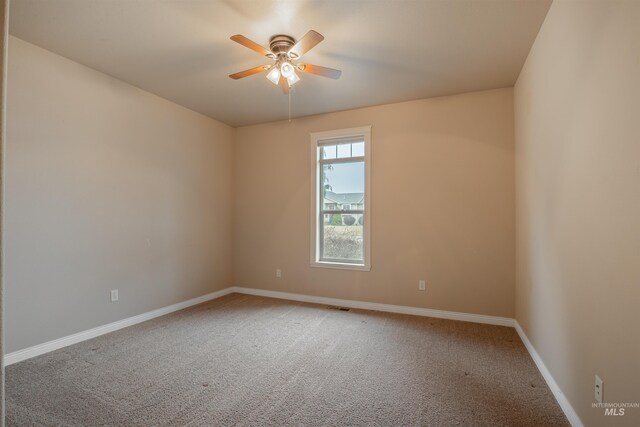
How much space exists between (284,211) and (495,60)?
3.17 meters

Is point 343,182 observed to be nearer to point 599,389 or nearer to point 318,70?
point 318,70

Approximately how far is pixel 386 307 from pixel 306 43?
10.5ft

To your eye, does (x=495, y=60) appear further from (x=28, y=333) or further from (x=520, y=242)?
(x=28, y=333)

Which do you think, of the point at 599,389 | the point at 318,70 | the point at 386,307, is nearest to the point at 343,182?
the point at 386,307

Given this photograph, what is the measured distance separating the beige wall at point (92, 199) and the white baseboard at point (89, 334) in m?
0.05

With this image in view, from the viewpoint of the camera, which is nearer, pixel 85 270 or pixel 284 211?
pixel 85 270

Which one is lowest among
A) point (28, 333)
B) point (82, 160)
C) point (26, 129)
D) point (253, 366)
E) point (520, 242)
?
point (253, 366)

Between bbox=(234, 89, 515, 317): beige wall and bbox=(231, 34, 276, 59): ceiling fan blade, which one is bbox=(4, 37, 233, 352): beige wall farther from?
bbox=(231, 34, 276, 59): ceiling fan blade

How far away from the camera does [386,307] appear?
3889 mm

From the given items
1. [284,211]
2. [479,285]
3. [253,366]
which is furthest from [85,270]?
[479,285]

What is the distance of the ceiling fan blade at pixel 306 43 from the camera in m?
2.02

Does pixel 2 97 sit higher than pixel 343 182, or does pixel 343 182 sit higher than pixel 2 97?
pixel 343 182

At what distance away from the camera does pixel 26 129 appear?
2533 millimetres

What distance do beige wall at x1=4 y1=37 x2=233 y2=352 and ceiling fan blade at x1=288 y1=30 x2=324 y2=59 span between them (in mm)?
2198
